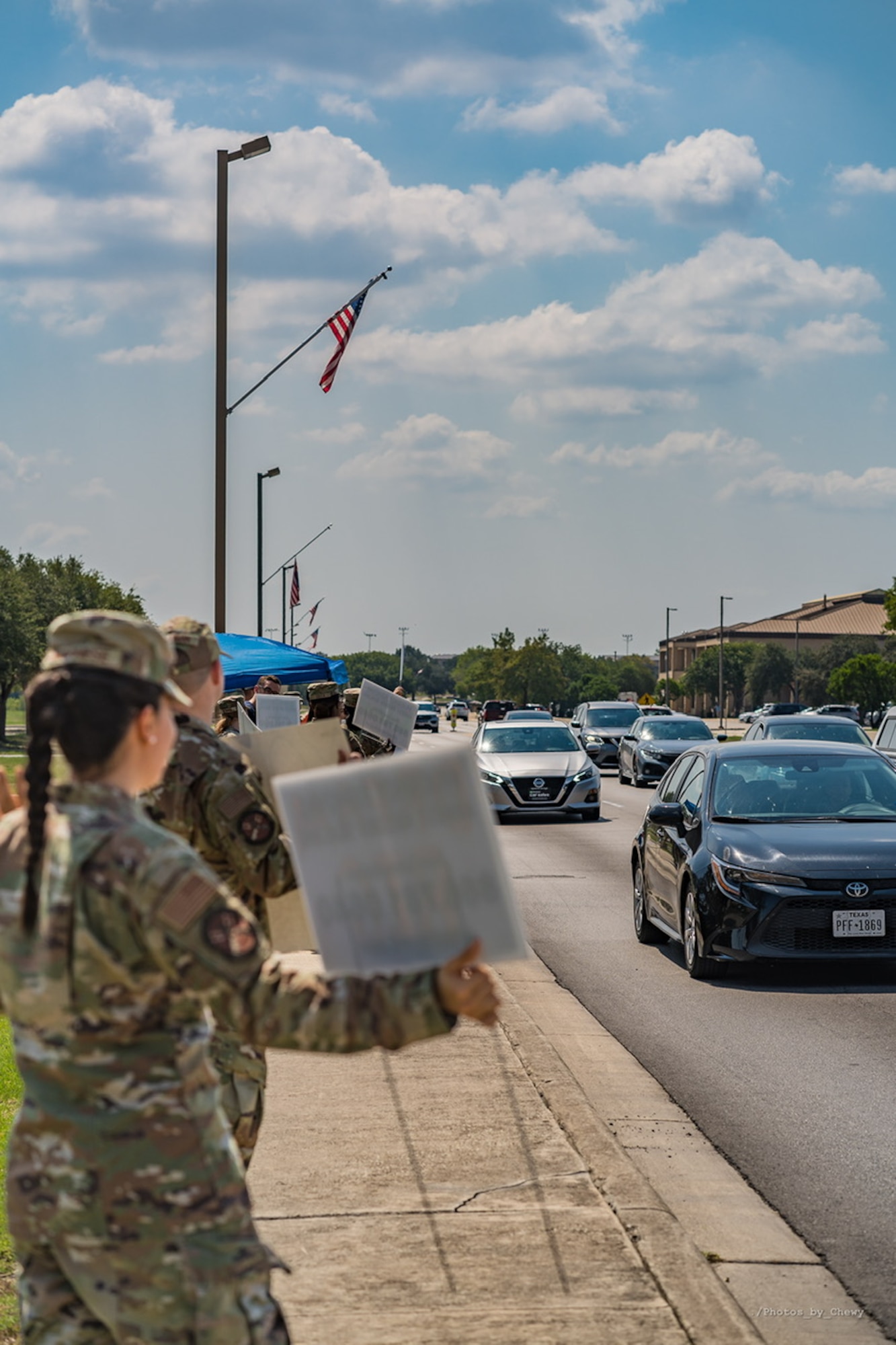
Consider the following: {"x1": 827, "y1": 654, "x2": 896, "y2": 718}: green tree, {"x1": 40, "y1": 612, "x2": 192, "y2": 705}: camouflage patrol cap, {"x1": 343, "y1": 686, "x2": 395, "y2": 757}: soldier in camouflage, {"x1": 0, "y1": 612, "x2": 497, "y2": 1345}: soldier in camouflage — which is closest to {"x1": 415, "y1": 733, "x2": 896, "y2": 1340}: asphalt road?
{"x1": 343, "y1": 686, "x2": 395, "y2": 757}: soldier in camouflage

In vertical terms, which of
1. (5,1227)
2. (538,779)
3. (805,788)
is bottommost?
(5,1227)

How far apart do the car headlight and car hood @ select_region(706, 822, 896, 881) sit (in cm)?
4

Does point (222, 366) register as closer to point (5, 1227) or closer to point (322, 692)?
point (322, 692)

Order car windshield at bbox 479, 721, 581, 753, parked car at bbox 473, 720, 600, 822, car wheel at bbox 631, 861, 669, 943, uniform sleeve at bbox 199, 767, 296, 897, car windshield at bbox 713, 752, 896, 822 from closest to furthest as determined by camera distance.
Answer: uniform sleeve at bbox 199, 767, 296, 897
car windshield at bbox 713, 752, 896, 822
car wheel at bbox 631, 861, 669, 943
parked car at bbox 473, 720, 600, 822
car windshield at bbox 479, 721, 581, 753

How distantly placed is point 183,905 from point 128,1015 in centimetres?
22

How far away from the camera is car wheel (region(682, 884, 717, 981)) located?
35.4 ft

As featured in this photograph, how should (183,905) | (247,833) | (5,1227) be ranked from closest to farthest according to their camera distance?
(183,905) < (247,833) < (5,1227)

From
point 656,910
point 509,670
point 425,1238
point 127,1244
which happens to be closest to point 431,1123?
point 425,1238

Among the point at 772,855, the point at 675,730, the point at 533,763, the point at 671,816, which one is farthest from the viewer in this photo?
the point at 675,730

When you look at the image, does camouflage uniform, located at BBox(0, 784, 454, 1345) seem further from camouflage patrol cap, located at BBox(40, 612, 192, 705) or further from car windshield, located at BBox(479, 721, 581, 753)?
car windshield, located at BBox(479, 721, 581, 753)

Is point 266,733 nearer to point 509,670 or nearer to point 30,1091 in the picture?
point 30,1091

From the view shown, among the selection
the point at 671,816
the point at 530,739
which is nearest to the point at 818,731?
the point at 530,739

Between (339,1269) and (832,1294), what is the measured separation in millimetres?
1568

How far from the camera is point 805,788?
1171 centimetres
